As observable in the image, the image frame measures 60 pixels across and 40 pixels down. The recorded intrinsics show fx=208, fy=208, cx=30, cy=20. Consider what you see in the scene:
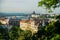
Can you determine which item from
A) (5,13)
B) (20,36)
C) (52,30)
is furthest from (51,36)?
(5,13)

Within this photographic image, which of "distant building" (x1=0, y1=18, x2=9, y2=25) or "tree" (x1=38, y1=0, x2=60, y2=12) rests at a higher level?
Answer: "tree" (x1=38, y1=0, x2=60, y2=12)

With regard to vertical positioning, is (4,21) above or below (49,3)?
below

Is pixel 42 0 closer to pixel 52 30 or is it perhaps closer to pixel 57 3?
pixel 57 3

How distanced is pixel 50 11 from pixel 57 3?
0.26m

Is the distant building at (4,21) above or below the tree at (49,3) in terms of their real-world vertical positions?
below

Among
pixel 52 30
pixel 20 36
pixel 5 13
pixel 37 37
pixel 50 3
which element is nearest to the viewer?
pixel 50 3

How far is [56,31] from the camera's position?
4.20m

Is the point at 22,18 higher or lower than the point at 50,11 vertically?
lower

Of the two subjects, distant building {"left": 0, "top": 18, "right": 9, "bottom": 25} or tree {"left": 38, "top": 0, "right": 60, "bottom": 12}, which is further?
distant building {"left": 0, "top": 18, "right": 9, "bottom": 25}

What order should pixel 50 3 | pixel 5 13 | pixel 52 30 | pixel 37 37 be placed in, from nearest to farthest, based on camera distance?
pixel 50 3 < pixel 52 30 < pixel 37 37 < pixel 5 13

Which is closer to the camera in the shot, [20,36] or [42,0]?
[42,0]

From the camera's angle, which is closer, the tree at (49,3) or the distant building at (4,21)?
the tree at (49,3)

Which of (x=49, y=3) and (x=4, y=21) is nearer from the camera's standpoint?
(x=49, y=3)

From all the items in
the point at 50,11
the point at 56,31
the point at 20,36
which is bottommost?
the point at 20,36
